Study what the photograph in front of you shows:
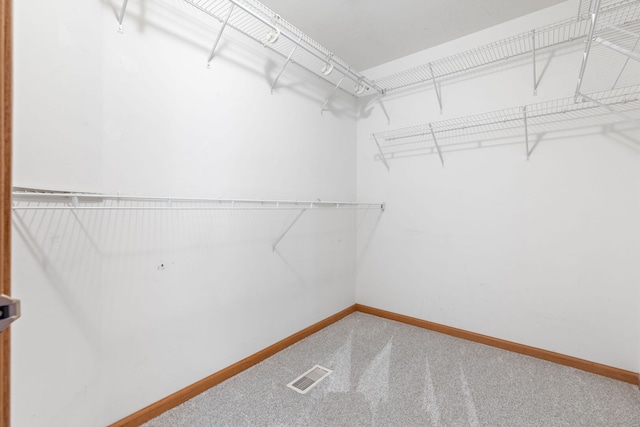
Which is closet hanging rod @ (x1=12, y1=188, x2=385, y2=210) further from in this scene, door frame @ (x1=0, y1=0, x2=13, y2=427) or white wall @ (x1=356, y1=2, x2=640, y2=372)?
white wall @ (x1=356, y1=2, x2=640, y2=372)

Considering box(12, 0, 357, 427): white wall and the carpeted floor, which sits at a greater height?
box(12, 0, 357, 427): white wall

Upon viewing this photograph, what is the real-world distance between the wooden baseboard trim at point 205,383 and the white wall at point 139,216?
43 millimetres

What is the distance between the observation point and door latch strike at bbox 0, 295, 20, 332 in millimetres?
458

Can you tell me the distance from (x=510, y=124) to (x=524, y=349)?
1.66 metres

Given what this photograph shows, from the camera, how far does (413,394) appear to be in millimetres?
1675

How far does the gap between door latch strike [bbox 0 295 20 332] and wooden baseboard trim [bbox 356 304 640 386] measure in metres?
2.65

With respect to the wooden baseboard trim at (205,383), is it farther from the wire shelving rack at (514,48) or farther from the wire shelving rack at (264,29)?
the wire shelving rack at (514,48)

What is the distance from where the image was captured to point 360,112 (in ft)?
9.86

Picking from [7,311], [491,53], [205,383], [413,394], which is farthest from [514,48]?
[205,383]

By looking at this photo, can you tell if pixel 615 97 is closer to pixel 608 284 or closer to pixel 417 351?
pixel 608 284

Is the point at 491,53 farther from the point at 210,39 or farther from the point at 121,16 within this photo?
the point at 121,16

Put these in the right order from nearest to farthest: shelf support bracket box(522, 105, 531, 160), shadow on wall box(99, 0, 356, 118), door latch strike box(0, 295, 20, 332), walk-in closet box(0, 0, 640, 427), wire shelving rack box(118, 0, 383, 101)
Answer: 1. door latch strike box(0, 295, 20, 332)
2. walk-in closet box(0, 0, 640, 427)
3. shadow on wall box(99, 0, 356, 118)
4. wire shelving rack box(118, 0, 383, 101)
5. shelf support bracket box(522, 105, 531, 160)

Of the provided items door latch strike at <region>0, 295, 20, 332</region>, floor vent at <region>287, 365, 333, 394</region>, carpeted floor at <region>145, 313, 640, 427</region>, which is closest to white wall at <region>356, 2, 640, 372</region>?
carpeted floor at <region>145, 313, 640, 427</region>

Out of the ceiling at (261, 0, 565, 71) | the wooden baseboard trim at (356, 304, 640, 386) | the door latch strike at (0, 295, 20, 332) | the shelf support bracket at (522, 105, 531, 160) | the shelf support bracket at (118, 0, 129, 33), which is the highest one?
the ceiling at (261, 0, 565, 71)
